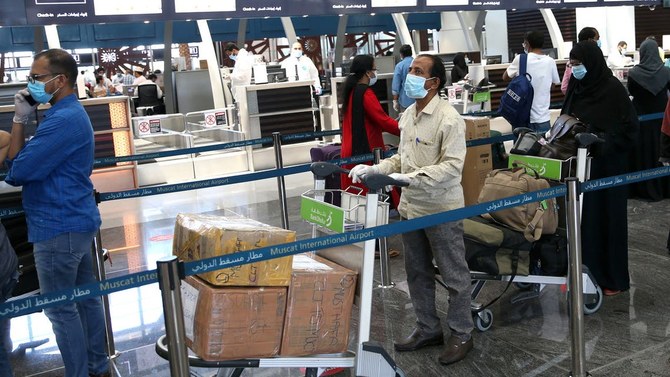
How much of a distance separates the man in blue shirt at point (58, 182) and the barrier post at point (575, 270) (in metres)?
2.05

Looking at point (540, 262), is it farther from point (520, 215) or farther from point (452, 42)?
point (452, 42)

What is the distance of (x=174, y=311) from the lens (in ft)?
8.57

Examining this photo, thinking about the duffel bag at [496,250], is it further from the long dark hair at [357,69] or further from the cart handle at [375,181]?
the long dark hair at [357,69]

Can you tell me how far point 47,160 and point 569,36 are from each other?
74.6 feet

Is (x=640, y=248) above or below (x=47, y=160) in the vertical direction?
below

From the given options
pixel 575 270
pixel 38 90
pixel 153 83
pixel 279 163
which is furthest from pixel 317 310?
pixel 153 83

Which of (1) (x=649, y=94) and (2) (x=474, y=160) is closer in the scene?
(2) (x=474, y=160)

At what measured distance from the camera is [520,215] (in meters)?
4.27

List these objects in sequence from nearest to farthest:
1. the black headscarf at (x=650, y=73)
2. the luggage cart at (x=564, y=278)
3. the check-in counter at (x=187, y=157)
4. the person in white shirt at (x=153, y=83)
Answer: the luggage cart at (x=564, y=278)
the black headscarf at (x=650, y=73)
the check-in counter at (x=187, y=157)
the person in white shirt at (x=153, y=83)

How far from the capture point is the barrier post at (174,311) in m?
2.55

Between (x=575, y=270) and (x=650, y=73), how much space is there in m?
4.06

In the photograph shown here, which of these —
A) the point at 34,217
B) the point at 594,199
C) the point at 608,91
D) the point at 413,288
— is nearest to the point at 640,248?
the point at 594,199

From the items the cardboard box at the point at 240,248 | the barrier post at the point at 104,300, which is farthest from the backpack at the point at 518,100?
the cardboard box at the point at 240,248

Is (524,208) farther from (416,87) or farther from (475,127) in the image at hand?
(475,127)
